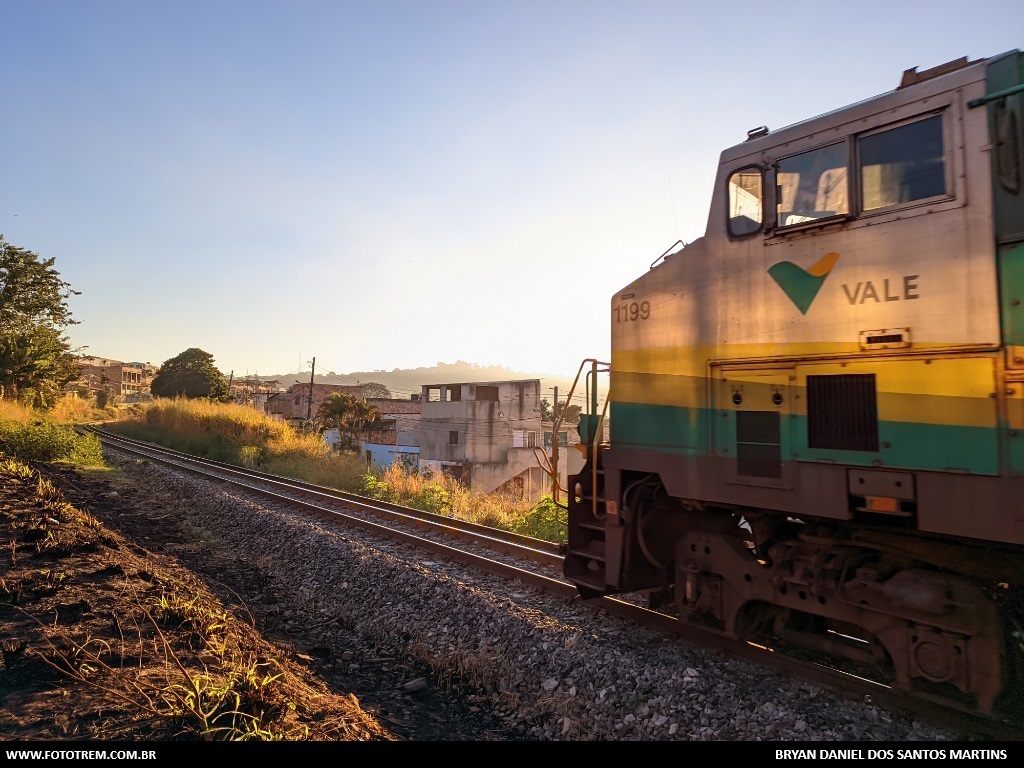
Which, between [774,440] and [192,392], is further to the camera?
[192,392]

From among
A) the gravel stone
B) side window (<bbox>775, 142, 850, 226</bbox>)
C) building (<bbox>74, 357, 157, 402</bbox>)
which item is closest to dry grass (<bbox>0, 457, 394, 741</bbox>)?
the gravel stone

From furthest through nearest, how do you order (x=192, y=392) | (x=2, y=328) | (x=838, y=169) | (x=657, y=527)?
1. (x=192, y=392)
2. (x=2, y=328)
3. (x=657, y=527)
4. (x=838, y=169)

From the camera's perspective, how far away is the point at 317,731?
406 cm

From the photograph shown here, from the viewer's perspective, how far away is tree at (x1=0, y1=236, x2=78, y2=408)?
25.9 meters

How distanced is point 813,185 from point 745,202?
565 mm

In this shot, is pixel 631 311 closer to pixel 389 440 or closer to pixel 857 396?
Answer: pixel 857 396

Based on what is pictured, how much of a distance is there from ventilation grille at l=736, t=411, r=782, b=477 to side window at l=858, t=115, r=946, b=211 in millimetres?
1747

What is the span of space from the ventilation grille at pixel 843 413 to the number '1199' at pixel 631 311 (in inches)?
70.9

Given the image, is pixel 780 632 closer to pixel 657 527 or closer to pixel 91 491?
pixel 657 527

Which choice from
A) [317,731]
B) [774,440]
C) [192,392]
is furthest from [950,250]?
[192,392]

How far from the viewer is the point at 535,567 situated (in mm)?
8492

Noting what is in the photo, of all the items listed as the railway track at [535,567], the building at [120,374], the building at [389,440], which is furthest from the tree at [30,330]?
the building at [120,374]

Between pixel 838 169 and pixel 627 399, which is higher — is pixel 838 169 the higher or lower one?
the higher one
